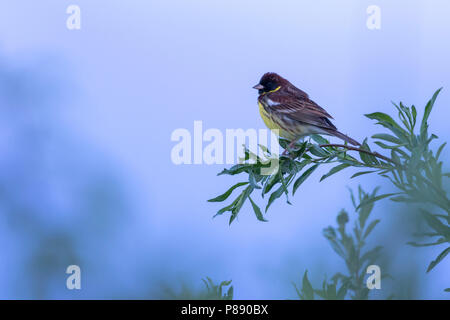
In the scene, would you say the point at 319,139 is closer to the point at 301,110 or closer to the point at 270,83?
the point at 301,110

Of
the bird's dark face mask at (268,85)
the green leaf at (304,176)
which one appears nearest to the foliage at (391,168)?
the green leaf at (304,176)

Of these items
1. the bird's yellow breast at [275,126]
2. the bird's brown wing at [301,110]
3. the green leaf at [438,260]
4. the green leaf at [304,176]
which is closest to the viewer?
the green leaf at [438,260]

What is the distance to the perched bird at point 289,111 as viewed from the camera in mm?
1552

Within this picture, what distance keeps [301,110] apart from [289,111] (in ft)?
0.15

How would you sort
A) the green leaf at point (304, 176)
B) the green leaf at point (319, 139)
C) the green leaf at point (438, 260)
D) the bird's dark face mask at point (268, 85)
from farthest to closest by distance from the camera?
the bird's dark face mask at point (268, 85), the green leaf at point (319, 139), the green leaf at point (304, 176), the green leaf at point (438, 260)

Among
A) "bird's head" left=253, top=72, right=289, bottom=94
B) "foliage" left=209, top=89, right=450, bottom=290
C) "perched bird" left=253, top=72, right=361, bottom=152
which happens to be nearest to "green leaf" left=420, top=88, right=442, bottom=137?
"foliage" left=209, top=89, right=450, bottom=290

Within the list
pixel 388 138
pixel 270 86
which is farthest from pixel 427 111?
pixel 270 86

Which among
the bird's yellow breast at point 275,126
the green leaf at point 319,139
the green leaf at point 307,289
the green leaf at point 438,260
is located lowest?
the green leaf at point 307,289

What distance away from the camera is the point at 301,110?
1657 millimetres

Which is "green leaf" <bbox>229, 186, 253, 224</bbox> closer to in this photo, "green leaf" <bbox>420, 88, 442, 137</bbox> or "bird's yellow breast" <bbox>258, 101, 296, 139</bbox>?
"green leaf" <bbox>420, 88, 442, 137</bbox>

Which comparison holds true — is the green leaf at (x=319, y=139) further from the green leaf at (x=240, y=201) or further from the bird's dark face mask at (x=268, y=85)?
the bird's dark face mask at (x=268, y=85)

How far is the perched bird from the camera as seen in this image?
155cm
